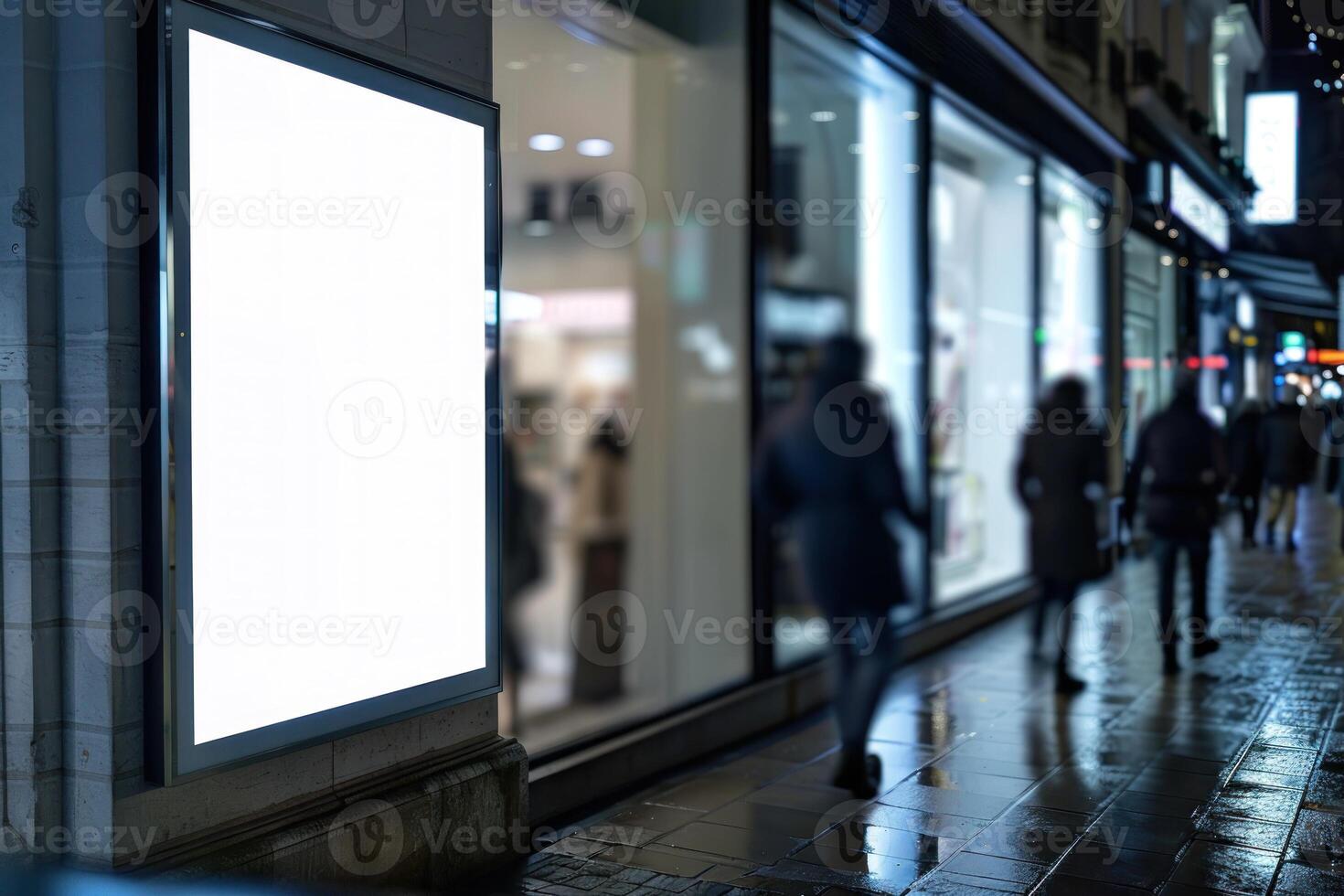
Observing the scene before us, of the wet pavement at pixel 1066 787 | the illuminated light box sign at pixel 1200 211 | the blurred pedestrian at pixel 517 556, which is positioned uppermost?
the illuminated light box sign at pixel 1200 211

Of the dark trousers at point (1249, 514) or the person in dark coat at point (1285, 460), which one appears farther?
the dark trousers at point (1249, 514)

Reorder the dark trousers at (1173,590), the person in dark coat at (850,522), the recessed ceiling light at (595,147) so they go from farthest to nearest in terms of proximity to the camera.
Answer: the dark trousers at (1173,590) → the recessed ceiling light at (595,147) → the person in dark coat at (850,522)

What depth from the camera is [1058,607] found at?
8922 millimetres

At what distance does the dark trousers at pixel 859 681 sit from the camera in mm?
5805

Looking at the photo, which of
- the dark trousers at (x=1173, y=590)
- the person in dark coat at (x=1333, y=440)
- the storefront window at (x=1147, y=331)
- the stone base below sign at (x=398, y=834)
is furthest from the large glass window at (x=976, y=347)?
the stone base below sign at (x=398, y=834)

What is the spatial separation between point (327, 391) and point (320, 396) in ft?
0.12

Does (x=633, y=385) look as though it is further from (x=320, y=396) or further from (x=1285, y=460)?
(x=1285, y=460)

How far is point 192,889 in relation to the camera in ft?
11.4

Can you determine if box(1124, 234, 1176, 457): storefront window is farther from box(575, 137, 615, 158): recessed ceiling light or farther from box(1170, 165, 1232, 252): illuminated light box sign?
box(575, 137, 615, 158): recessed ceiling light

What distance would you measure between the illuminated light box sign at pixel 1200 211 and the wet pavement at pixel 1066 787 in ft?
5.90

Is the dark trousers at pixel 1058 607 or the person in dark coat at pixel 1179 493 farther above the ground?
the person in dark coat at pixel 1179 493

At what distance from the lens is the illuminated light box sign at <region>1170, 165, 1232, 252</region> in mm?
8398

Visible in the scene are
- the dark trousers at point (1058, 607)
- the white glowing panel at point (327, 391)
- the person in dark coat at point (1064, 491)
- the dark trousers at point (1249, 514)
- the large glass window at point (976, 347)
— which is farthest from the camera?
the large glass window at point (976, 347)

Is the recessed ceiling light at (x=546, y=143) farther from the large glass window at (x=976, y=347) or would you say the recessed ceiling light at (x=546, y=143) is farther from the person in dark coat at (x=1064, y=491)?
the large glass window at (x=976, y=347)
